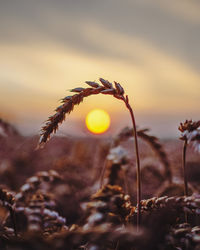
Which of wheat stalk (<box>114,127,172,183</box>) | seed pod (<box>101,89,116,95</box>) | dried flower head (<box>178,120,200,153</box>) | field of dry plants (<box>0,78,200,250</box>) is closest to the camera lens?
field of dry plants (<box>0,78,200,250</box>)

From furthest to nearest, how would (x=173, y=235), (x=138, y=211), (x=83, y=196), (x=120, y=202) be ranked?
(x=83, y=196) < (x=120, y=202) < (x=138, y=211) < (x=173, y=235)

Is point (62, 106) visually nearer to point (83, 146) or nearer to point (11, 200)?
point (11, 200)

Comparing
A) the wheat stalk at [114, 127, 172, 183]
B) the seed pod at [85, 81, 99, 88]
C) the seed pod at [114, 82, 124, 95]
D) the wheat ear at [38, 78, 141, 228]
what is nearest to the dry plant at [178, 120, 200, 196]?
the wheat ear at [38, 78, 141, 228]

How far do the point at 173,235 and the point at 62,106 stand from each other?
660mm

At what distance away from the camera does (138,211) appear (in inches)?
47.6

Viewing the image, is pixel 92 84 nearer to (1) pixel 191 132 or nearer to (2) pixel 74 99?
(2) pixel 74 99

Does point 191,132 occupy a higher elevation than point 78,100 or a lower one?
lower

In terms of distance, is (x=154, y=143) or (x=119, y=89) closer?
(x=119, y=89)

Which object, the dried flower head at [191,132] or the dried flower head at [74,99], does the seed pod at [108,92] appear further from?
the dried flower head at [191,132]

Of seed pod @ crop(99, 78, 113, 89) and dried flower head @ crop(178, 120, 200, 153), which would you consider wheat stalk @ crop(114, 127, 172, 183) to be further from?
seed pod @ crop(99, 78, 113, 89)

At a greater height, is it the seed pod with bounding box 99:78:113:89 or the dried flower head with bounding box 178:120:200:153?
the seed pod with bounding box 99:78:113:89

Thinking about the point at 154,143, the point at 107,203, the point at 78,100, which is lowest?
the point at 107,203

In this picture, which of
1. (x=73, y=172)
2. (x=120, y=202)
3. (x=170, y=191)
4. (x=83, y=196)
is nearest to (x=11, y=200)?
(x=120, y=202)

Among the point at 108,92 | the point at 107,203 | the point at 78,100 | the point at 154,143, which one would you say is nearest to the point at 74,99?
the point at 78,100
